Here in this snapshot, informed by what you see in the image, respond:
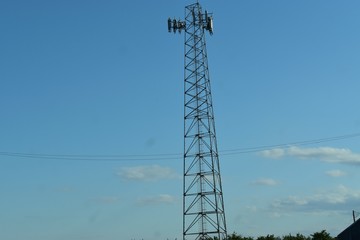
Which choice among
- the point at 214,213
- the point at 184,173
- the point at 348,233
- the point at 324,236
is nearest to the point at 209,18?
the point at 184,173

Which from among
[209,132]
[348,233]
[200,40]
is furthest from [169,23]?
[348,233]

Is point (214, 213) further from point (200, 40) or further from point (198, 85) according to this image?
point (200, 40)

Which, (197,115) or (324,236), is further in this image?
(324,236)

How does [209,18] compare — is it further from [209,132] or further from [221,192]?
[221,192]

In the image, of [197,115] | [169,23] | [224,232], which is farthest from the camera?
[169,23]

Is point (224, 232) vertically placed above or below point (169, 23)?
below

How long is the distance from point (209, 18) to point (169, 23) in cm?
447

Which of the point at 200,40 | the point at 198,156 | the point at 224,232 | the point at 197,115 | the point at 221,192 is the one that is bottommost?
the point at 224,232

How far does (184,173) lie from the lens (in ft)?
178

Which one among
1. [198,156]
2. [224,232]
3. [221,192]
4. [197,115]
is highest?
[197,115]

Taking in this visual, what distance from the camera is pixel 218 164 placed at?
53500mm

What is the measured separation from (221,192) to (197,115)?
8170 mm

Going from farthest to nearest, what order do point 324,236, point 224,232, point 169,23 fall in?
point 324,236, point 169,23, point 224,232

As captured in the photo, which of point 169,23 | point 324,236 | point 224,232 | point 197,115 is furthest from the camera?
point 324,236
